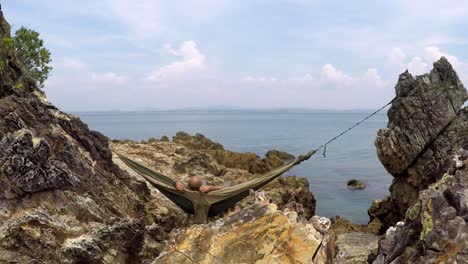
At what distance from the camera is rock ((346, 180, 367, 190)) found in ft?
71.6

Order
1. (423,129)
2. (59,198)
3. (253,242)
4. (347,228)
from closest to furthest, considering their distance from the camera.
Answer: (253,242)
(59,198)
(423,129)
(347,228)

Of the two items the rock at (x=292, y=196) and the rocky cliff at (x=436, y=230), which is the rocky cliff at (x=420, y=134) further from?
the rocky cliff at (x=436, y=230)

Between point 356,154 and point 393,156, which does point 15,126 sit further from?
point 356,154

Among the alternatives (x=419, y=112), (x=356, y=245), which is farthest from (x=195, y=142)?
(x=419, y=112)

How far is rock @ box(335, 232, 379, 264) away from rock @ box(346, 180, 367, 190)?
399 inches

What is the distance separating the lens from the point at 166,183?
24.8 feet

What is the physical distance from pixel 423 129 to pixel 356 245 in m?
3.39

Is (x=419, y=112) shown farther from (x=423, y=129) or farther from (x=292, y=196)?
(x=292, y=196)

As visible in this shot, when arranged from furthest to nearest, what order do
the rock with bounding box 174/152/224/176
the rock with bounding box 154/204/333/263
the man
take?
the rock with bounding box 174/152/224/176 → the man → the rock with bounding box 154/204/333/263

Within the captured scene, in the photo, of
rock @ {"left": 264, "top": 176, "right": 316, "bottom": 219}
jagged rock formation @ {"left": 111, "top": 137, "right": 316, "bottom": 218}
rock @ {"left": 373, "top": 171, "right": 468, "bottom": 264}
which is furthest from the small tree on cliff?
rock @ {"left": 373, "top": 171, "right": 468, "bottom": 264}

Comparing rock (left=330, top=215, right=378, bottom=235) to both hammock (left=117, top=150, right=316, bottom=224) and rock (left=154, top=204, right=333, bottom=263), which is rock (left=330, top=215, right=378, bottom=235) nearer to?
hammock (left=117, top=150, right=316, bottom=224)

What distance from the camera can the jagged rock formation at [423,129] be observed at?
1081cm

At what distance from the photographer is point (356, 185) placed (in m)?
22.1

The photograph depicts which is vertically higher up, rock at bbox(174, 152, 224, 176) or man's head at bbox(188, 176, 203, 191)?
man's head at bbox(188, 176, 203, 191)
